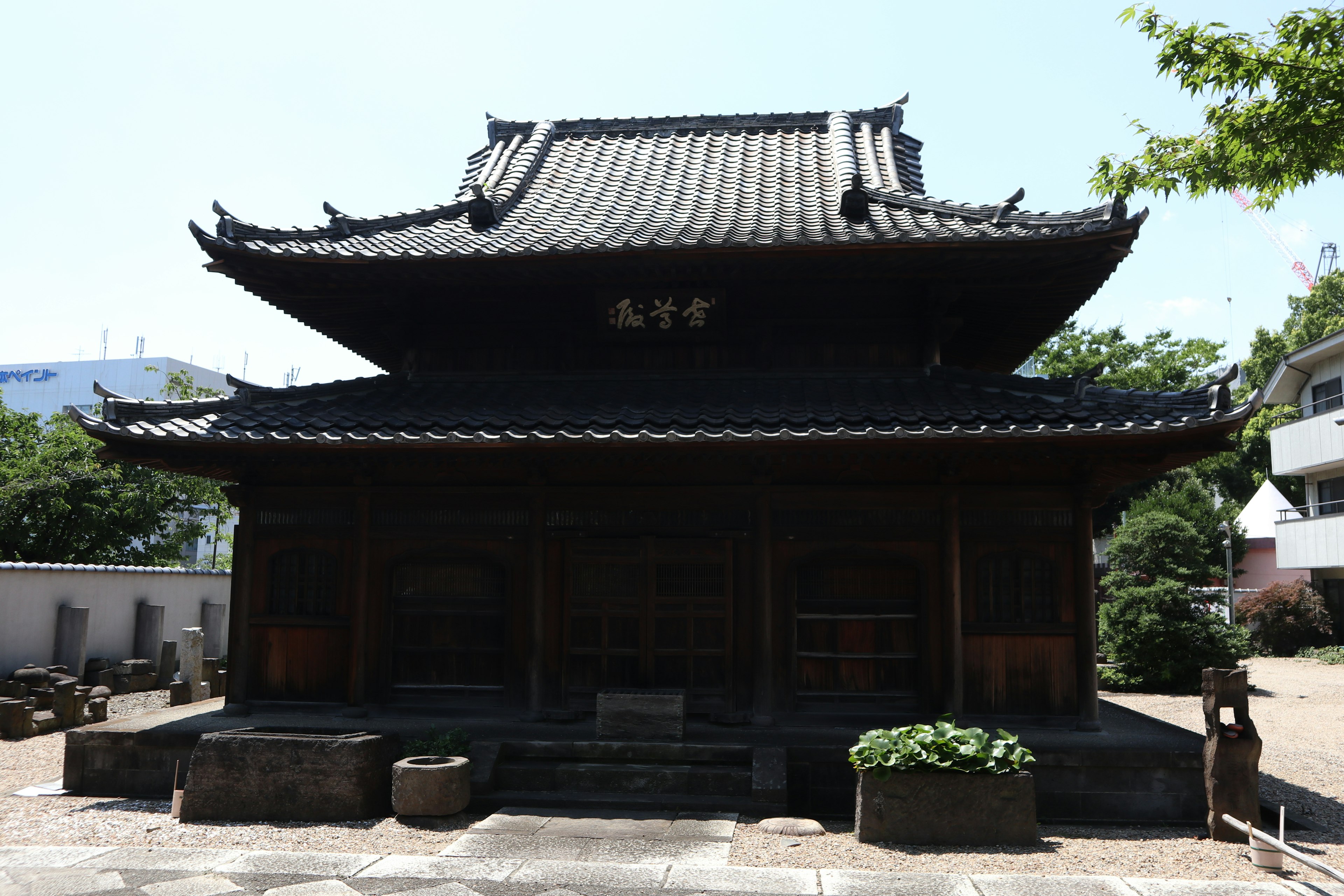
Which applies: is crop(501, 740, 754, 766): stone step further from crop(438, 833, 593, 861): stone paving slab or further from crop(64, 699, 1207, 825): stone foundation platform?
crop(438, 833, 593, 861): stone paving slab

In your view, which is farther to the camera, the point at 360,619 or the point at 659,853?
the point at 360,619

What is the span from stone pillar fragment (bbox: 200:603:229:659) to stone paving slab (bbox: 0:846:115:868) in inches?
592

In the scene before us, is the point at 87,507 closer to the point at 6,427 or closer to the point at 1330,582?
the point at 6,427

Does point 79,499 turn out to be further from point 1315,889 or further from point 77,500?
point 1315,889

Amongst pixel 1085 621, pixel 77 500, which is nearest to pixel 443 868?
pixel 1085 621

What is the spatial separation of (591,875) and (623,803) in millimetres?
1981

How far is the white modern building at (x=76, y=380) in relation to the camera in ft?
248

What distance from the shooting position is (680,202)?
13.1 metres

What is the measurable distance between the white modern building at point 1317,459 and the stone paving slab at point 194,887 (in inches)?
1312

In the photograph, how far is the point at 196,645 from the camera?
16.7 meters

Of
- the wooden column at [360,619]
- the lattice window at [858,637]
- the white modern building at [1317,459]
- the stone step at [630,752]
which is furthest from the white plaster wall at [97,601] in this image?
the white modern building at [1317,459]

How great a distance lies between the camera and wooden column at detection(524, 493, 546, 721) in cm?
Answer: 1058

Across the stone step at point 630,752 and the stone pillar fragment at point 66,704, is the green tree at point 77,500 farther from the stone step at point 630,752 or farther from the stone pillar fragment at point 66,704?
the stone step at point 630,752

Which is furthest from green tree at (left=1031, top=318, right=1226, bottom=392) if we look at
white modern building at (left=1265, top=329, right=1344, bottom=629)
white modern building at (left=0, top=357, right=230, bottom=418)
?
white modern building at (left=0, top=357, right=230, bottom=418)
